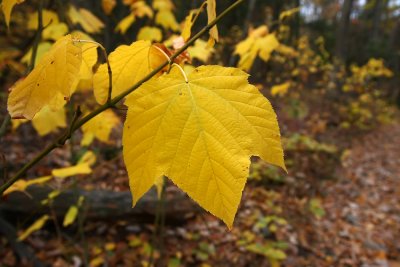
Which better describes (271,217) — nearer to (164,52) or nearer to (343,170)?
(343,170)

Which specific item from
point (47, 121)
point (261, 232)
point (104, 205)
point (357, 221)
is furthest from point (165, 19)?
point (357, 221)

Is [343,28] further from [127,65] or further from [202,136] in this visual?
[202,136]

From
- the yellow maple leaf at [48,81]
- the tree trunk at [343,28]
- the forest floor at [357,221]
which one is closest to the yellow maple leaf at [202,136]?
the yellow maple leaf at [48,81]

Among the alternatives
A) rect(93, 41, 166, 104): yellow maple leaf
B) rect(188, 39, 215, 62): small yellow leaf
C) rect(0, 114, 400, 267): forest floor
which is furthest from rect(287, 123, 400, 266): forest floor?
rect(93, 41, 166, 104): yellow maple leaf

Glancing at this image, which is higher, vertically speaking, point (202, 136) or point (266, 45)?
point (202, 136)

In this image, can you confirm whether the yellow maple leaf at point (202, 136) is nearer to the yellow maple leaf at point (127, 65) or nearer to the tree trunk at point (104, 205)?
the yellow maple leaf at point (127, 65)

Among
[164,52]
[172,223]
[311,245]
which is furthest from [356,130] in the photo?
[164,52]
